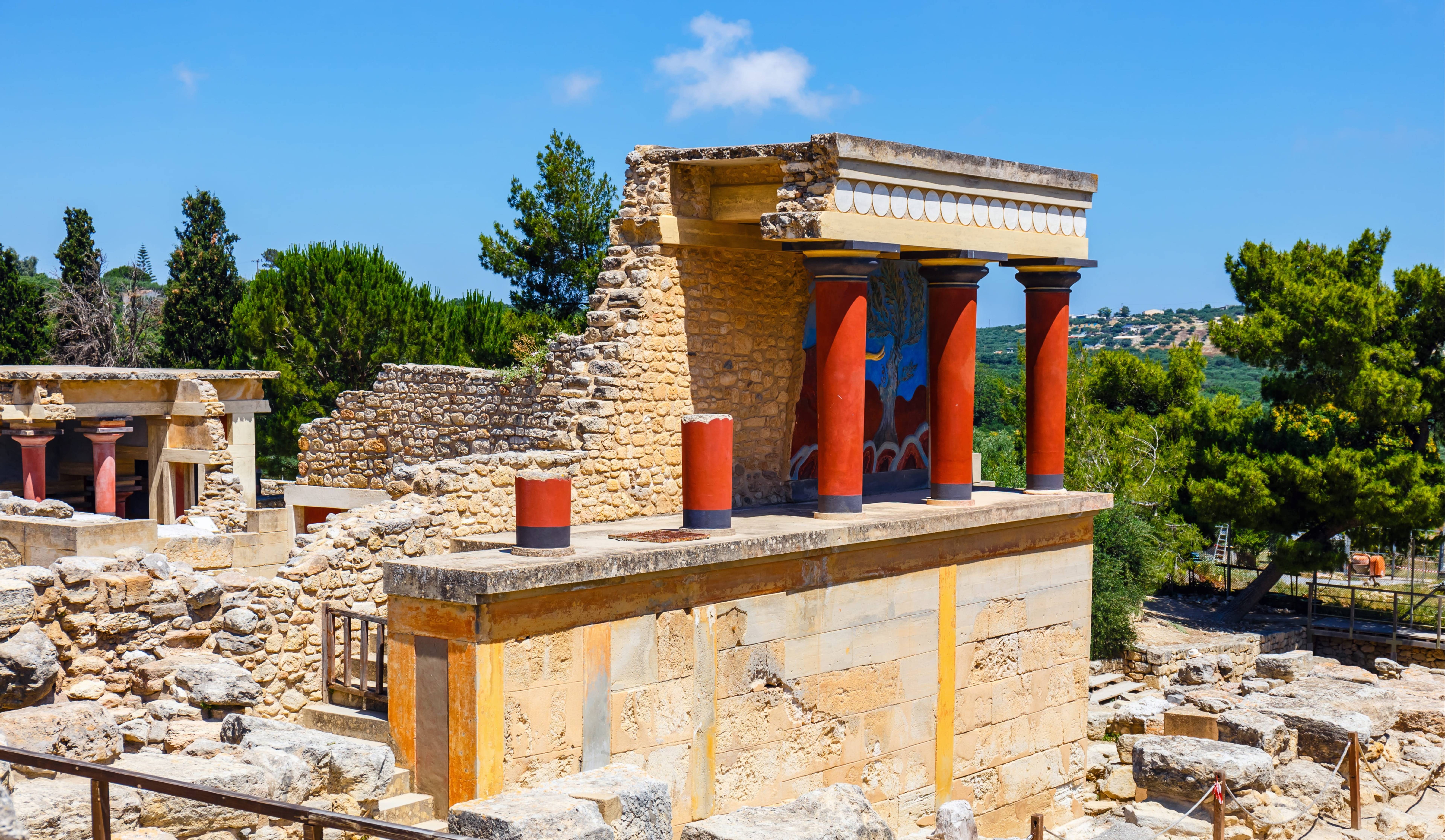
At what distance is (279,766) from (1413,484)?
69.9 feet

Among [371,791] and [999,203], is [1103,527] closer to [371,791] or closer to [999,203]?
[999,203]

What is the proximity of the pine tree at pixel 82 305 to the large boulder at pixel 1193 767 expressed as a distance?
33796mm

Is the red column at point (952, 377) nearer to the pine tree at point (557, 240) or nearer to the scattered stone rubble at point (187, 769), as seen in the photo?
the scattered stone rubble at point (187, 769)

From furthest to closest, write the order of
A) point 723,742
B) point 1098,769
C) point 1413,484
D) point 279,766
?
point 1413,484, point 1098,769, point 723,742, point 279,766

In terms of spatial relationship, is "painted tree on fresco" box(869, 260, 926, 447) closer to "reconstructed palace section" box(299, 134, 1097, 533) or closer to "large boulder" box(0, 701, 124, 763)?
"reconstructed palace section" box(299, 134, 1097, 533)

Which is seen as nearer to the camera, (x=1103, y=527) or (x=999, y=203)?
(x=999, y=203)

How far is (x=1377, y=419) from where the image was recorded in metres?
23.5

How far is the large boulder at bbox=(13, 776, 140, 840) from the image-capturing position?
211 inches

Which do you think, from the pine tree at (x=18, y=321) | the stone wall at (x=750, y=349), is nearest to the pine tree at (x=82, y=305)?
the pine tree at (x=18, y=321)

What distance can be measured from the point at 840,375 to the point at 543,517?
3208mm

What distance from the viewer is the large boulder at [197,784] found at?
603cm

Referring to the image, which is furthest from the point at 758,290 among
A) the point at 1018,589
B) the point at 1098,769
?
the point at 1098,769

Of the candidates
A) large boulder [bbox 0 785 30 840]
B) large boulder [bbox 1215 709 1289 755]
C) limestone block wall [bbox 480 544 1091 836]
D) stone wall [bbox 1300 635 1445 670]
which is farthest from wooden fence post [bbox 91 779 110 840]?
stone wall [bbox 1300 635 1445 670]

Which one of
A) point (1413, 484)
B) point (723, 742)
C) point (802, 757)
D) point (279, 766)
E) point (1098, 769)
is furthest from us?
point (1413, 484)
